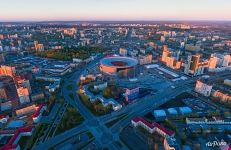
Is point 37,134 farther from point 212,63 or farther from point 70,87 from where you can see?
point 212,63

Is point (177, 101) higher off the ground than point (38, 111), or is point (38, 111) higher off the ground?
point (38, 111)

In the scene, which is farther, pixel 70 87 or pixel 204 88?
pixel 70 87

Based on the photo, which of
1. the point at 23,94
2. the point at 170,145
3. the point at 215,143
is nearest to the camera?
the point at 170,145

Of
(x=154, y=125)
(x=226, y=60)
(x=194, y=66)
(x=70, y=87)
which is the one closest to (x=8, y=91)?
(x=70, y=87)

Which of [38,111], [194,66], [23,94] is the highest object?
[194,66]

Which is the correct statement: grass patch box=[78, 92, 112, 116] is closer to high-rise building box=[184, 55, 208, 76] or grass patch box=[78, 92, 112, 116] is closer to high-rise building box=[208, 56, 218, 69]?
high-rise building box=[184, 55, 208, 76]

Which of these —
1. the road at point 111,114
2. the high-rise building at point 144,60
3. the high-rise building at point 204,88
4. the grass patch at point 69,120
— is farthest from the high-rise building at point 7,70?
→ the high-rise building at point 204,88

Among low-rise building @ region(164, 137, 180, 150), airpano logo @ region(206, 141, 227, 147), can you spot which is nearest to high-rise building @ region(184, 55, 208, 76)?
airpano logo @ region(206, 141, 227, 147)

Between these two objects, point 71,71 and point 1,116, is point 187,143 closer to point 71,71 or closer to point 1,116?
point 1,116
